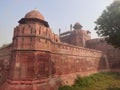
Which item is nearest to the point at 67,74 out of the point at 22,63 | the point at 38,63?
the point at 38,63

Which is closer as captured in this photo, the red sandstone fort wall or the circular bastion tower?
the circular bastion tower

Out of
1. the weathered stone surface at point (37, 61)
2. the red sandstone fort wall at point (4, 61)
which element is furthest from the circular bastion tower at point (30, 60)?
the red sandstone fort wall at point (4, 61)

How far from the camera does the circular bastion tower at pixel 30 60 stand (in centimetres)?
820

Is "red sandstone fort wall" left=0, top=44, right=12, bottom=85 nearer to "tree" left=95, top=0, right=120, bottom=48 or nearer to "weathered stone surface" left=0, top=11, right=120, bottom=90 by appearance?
"weathered stone surface" left=0, top=11, right=120, bottom=90

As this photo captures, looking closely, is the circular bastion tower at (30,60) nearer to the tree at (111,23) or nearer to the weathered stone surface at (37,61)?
the weathered stone surface at (37,61)

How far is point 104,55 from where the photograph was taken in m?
Result: 21.5

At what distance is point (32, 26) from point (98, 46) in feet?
57.6

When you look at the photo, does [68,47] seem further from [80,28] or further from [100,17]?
[80,28]

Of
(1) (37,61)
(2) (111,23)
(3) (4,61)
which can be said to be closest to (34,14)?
(1) (37,61)

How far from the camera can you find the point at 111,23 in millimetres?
10117

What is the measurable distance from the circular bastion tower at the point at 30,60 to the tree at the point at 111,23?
14.3 feet

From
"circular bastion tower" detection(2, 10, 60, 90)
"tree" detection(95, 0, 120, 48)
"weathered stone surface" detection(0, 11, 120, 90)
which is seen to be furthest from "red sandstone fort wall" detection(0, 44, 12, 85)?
"tree" detection(95, 0, 120, 48)

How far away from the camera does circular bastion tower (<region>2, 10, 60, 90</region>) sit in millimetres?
8203

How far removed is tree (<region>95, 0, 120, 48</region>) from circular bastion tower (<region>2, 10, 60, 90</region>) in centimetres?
435
